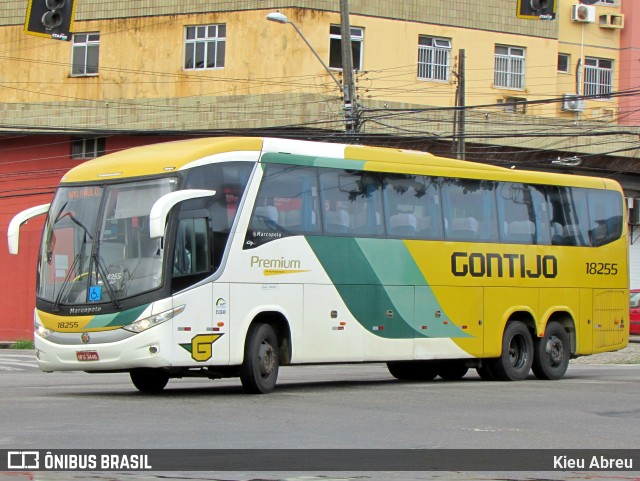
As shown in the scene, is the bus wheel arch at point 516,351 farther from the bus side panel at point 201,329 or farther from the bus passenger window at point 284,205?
the bus side panel at point 201,329

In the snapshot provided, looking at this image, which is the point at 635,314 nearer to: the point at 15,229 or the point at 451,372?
the point at 451,372

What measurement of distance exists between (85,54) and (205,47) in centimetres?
475

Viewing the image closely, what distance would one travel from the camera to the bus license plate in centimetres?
1577

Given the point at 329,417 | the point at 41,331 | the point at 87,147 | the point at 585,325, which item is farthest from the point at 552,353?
the point at 87,147

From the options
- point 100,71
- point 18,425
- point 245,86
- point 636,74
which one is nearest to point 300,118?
point 245,86

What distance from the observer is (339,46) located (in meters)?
40.2

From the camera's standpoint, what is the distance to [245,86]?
40.0m

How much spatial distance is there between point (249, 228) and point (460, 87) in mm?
19210

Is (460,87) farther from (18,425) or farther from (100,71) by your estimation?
(18,425)

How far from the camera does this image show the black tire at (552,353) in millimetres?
21766

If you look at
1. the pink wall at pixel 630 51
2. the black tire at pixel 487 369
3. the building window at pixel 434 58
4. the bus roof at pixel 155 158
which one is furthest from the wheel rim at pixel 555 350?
the pink wall at pixel 630 51

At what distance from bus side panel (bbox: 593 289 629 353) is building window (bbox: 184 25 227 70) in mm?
20452

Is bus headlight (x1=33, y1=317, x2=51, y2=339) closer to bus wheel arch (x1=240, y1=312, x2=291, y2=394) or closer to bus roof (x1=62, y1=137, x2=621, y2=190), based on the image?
bus roof (x1=62, y1=137, x2=621, y2=190)

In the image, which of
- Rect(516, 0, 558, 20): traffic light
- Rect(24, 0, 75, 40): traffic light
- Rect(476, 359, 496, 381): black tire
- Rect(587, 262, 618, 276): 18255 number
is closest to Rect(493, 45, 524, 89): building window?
Rect(587, 262, 618, 276): 18255 number
